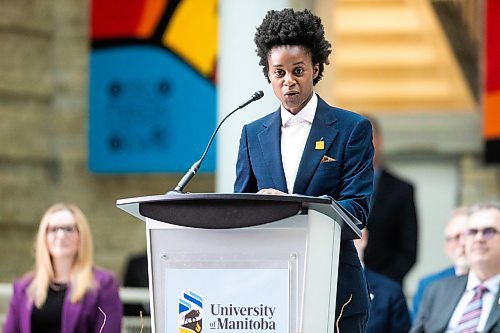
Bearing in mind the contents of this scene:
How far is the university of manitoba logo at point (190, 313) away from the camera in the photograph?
3502 mm

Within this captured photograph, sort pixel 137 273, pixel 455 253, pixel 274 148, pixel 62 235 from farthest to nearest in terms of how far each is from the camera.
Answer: pixel 137 273, pixel 455 253, pixel 62 235, pixel 274 148

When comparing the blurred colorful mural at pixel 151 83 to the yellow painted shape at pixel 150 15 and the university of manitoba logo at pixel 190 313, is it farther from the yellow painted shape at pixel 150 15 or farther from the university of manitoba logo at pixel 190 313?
the university of manitoba logo at pixel 190 313

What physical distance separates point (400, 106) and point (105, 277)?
5.30 meters

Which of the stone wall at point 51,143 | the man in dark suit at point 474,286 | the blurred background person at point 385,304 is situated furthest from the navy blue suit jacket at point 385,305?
the stone wall at point 51,143

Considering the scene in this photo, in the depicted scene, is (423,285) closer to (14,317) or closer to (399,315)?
(399,315)

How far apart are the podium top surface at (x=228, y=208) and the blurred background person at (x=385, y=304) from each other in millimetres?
3610

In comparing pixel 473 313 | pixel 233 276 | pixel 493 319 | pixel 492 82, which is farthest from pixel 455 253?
pixel 233 276

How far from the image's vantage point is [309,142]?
3.77m

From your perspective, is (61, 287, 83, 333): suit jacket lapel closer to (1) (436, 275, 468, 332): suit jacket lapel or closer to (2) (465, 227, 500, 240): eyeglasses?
(1) (436, 275, 468, 332): suit jacket lapel

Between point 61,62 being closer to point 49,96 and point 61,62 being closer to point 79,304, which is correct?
point 49,96

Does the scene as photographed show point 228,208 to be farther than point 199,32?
No

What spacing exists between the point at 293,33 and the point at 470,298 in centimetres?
336

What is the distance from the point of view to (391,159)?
36.9 ft

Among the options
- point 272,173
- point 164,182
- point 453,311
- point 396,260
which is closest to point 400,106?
point 164,182
